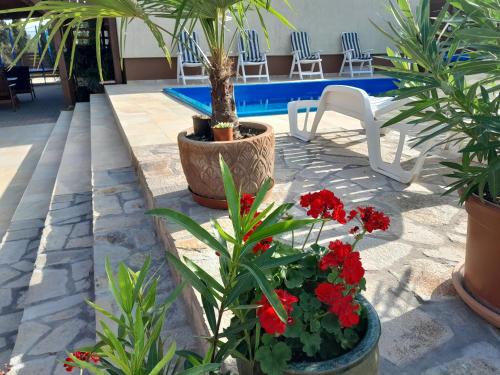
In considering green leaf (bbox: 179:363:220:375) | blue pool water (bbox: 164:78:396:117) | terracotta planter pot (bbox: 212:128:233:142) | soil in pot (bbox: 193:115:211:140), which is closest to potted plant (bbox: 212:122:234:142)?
terracotta planter pot (bbox: 212:128:233:142)

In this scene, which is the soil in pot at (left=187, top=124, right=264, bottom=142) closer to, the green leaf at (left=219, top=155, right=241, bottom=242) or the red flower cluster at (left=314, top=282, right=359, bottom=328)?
the green leaf at (left=219, top=155, right=241, bottom=242)

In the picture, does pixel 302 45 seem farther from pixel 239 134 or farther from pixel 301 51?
pixel 239 134

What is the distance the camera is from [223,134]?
7.06 feet

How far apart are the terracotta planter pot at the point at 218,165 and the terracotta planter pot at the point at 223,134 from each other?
0.09 metres

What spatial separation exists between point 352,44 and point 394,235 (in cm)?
983

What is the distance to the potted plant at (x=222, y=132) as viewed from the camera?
7.04ft

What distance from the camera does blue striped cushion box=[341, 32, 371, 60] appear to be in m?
10.6

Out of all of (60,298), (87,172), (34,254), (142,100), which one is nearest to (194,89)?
(142,100)

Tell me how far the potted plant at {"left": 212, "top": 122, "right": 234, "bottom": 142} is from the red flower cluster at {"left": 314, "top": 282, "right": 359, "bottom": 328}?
1.38 meters

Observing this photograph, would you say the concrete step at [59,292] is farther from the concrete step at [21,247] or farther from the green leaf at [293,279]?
the green leaf at [293,279]

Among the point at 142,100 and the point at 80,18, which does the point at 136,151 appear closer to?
the point at 80,18

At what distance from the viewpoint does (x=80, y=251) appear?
2539 mm

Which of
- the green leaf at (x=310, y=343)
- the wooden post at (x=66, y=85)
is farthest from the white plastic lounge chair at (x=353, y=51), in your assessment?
the green leaf at (x=310, y=343)

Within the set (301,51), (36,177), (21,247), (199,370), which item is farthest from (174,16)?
(301,51)
